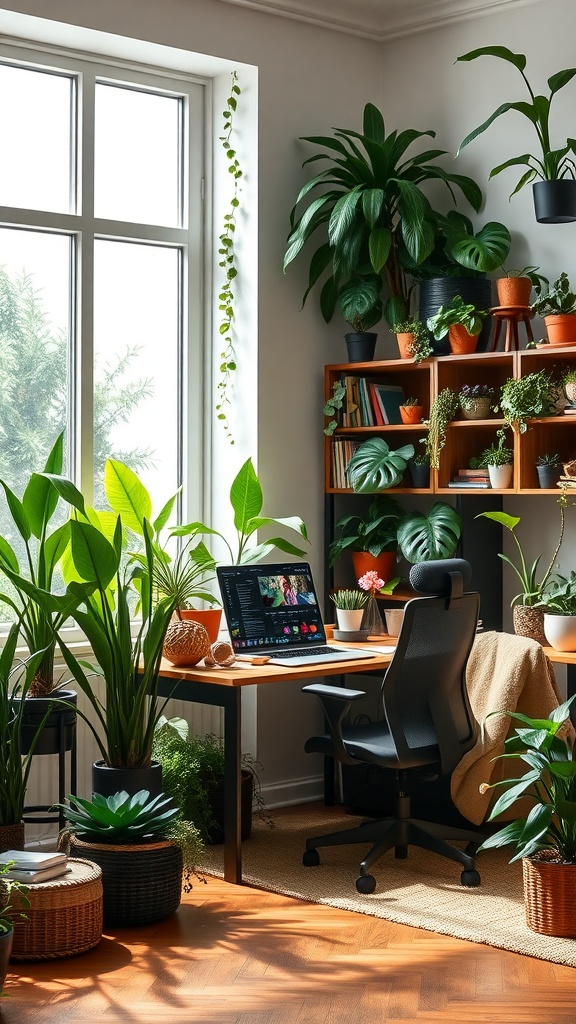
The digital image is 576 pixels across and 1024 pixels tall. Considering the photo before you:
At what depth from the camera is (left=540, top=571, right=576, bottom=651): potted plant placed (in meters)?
4.77

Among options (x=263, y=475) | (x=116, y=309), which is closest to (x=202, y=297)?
(x=116, y=309)

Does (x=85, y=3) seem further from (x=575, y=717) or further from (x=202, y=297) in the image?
(x=575, y=717)

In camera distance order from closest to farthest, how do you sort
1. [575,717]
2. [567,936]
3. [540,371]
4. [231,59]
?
[567,936] → [575,717] → [540,371] → [231,59]

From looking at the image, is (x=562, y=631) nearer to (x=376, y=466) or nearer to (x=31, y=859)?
(x=376, y=466)

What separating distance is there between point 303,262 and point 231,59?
88 cm

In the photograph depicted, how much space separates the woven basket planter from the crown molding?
3.42 m

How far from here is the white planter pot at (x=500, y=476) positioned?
16.6ft

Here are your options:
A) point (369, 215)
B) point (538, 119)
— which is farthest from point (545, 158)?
point (369, 215)

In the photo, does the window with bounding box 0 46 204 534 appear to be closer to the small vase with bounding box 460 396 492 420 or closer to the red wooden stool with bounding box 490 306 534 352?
the small vase with bounding box 460 396 492 420

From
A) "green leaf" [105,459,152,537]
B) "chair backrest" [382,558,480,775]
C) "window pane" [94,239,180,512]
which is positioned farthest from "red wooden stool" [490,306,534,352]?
"green leaf" [105,459,152,537]

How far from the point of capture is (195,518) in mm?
5707

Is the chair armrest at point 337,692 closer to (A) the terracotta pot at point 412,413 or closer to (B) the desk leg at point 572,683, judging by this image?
(B) the desk leg at point 572,683

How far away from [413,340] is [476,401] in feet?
1.34

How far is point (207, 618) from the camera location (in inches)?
194
